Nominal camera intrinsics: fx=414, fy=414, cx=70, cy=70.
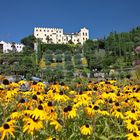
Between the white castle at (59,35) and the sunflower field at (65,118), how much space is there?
13168 centimetres

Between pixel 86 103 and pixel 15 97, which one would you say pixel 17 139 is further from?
pixel 15 97

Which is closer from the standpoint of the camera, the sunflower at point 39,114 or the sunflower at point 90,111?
the sunflower at point 39,114

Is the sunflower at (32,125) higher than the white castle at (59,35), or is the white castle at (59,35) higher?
the white castle at (59,35)

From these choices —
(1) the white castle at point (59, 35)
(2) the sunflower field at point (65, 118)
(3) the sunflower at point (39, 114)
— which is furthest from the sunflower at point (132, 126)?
(1) the white castle at point (59, 35)

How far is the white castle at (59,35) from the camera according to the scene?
5453 inches

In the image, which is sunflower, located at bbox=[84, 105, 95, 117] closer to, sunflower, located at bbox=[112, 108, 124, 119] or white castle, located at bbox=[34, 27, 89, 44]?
sunflower, located at bbox=[112, 108, 124, 119]

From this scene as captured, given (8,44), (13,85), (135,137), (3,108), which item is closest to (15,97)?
(13,85)

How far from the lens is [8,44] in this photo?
126812 millimetres

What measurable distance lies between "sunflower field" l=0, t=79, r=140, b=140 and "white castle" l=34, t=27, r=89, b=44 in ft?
432

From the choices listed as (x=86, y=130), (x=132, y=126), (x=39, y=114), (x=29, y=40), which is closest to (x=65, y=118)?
(x=86, y=130)

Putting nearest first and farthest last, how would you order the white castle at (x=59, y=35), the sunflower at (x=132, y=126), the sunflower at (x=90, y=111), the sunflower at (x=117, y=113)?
the sunflower at (x=132, y=126) < the sunflower at (x=90, y=111) < the sunflower at (x=117, y=113) < the white castle at (x=59, y=35)

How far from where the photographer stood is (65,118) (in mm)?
4051

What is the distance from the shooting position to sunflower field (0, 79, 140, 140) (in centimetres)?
363

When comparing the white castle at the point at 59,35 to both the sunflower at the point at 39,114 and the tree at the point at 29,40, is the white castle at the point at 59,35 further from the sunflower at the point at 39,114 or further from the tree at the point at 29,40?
the sunflower at the point at 39,114
